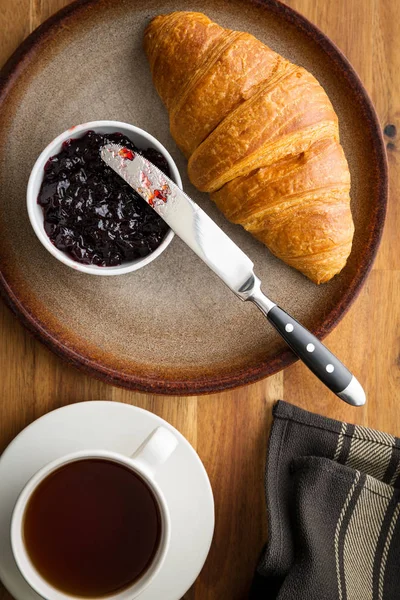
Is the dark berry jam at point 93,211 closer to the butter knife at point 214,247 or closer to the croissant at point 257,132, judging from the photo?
the butter knife at point 214,247

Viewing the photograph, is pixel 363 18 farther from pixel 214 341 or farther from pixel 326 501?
pixel 326 501

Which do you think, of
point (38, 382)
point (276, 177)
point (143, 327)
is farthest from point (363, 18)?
point (38, 382)

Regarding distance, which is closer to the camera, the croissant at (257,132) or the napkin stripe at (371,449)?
the croissant at (257,132)

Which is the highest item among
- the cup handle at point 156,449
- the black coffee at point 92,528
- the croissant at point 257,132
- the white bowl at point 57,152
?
the croissant at point 257,132

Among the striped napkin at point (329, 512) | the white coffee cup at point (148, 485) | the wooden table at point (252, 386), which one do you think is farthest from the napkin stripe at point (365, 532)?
the white coffee cup at point (148, 485)

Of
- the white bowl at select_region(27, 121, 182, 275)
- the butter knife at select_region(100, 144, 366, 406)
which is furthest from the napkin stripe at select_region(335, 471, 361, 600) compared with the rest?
the white bowl at select_region(27, 121, 182, 275)

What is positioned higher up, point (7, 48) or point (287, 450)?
point (7, 48)

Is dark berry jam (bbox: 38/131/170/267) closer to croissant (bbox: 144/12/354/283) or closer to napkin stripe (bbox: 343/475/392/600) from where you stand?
croissant (bbox: 144/12/354/283)
